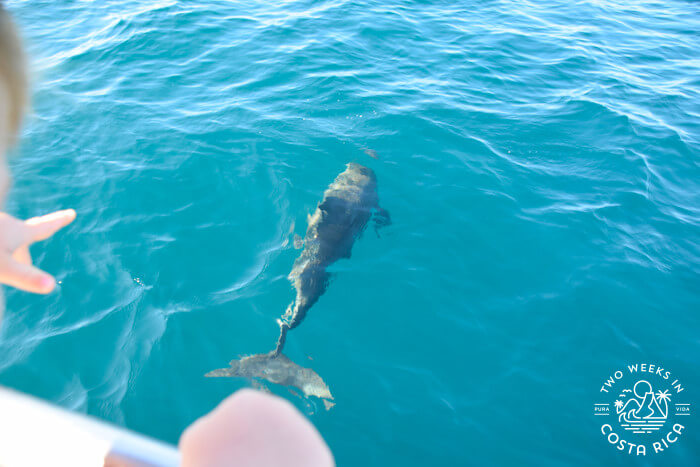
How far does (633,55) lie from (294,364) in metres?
13.1

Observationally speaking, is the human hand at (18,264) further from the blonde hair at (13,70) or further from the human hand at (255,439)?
the human hand at (255,439)

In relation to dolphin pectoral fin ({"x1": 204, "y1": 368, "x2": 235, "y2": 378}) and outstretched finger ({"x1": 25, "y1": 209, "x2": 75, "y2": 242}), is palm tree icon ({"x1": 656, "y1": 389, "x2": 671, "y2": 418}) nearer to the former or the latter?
dolphin pectoral fin ({"x1": 204, "y1": 368, "x2": 235, "y2": 378})

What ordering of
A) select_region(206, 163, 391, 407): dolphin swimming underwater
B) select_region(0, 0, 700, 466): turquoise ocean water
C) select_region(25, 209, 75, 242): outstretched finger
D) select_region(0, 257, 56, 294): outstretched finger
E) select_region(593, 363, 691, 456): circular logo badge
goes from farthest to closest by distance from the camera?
1. select_region(206, 163, 391, 407): dolphin swimming underwater
2. select_region(0, 0, 700, 466): turquoise ocean water
3. select_region(593, 363, 691, 456): circular logo badge
4. select_region(25, 209, 75, 242): outstretched finger
5. select_region(0, 257, 56, 294): outstretched finger

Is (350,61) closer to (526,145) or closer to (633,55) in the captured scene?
(526,145)

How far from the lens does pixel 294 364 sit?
5508mm

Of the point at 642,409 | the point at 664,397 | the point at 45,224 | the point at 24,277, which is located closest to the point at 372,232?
the point at 642,409

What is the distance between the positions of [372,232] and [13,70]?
6509mm

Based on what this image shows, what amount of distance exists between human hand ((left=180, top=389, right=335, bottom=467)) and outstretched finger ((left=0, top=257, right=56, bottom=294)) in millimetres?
549

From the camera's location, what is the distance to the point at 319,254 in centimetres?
672

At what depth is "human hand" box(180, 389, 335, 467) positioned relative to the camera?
0.91m

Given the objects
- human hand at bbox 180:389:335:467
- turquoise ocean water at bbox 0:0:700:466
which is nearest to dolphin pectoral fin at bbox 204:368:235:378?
turquoise ocean water at bbox 0:0:700:466

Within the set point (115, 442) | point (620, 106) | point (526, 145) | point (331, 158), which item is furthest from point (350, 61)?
point (115, 442)

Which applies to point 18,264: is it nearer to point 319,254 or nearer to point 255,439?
point 255,439

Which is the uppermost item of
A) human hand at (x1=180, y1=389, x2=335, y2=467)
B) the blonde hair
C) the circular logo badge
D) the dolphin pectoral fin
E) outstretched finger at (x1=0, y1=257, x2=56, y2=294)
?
the blonde hair
